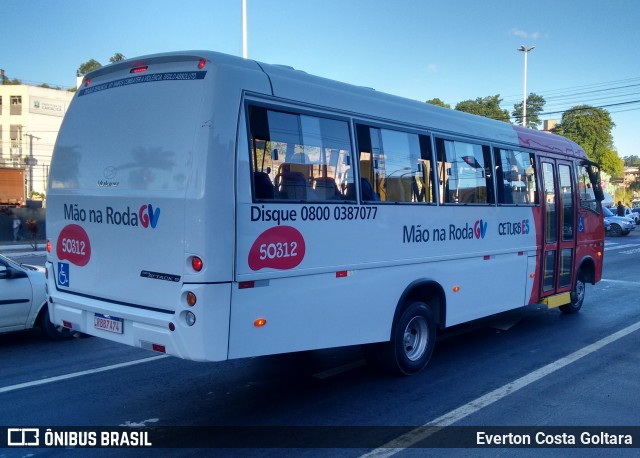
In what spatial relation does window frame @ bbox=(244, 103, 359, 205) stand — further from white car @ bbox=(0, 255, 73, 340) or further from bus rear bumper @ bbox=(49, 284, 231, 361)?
white car @ bbox=(0, 255, 73, 340)

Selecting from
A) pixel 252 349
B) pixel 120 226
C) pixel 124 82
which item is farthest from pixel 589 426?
pixel 124 82

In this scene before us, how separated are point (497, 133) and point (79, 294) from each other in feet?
20.1

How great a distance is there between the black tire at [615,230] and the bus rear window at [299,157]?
35316 millimetres

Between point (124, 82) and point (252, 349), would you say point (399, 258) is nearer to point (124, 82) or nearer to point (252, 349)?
point (252, 349)

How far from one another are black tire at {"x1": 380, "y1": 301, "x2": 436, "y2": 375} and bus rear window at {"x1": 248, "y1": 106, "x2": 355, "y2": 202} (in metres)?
1.73

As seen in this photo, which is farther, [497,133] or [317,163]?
[497,133]

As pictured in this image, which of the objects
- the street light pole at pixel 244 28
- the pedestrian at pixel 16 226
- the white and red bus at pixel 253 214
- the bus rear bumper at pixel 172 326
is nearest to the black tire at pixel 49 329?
the white and red bus at pixel 253 214

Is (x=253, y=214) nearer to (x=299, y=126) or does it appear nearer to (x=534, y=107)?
(x=299, y=126)

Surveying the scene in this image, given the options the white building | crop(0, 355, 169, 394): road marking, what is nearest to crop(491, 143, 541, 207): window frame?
crop(0, 355, 169, 394): road marking

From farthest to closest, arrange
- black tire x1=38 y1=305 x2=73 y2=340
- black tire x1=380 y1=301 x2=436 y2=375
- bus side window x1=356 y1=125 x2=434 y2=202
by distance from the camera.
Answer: black tire x1=38 y1=305 x2=73 y2=340, black tire x1=380 y1=301 x2=436 y2=375, bus side window x1=356 y1=125 x2=434 y2=202

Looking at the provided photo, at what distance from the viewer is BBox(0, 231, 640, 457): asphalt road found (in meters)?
4.99

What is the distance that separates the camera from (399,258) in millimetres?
6285

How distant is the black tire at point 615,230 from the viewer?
35.7m

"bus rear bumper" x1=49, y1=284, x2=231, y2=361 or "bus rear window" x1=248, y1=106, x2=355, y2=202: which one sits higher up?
"bus rear window" x1=248, y1=106, x2=355, y2=202
